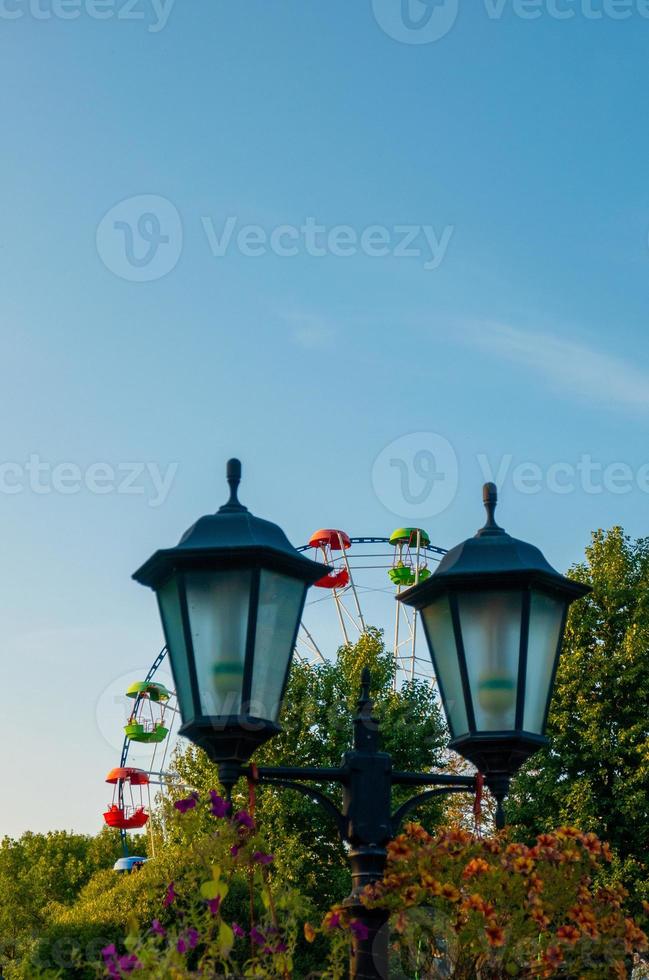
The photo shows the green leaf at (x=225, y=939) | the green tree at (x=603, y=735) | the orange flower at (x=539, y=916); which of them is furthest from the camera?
the green tree at (x=603, y=735)

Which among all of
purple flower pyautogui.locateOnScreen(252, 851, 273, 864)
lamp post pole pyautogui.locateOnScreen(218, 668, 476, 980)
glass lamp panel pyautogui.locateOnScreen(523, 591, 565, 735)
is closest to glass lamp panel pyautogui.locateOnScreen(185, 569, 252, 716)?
lamp post pole pyautogui.locateOnScreen(218, 668, 476, 980)

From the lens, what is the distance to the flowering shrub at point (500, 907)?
15.4 ft

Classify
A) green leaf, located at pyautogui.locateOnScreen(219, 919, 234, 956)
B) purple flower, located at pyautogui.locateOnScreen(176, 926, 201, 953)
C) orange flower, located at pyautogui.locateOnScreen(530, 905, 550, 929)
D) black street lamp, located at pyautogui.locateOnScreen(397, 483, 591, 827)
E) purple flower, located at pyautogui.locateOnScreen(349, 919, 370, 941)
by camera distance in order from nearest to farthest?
green leaf, located at pyautogui.locateOnScreen(219, 919, 234, 956) < purple flower, located at pyautogui.locateOnScreen(176, 926, 201, 953) < purple flower, located at pyautogui.locateOnScreen(349, 919, 370, 941) < black street lamp, located at pyautogui.locateOnScreen(397, 483, 591, 827) < orange flower, located at pyautogui.locateOnScreen(530, 905, 550, 929)

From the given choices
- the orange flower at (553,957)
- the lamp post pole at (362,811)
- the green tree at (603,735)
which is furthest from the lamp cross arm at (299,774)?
the green tree at (603,735)

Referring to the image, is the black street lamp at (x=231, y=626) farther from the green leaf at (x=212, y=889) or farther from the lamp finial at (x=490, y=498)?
the lamp finial at (x=490, y=498)

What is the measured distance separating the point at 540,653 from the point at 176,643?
151cm

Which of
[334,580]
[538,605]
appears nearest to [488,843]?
[538,605]

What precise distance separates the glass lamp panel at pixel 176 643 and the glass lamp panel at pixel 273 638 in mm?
265

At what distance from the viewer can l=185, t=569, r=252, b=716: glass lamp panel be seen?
4.48 meters

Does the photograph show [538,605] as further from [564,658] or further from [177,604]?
[564,658]

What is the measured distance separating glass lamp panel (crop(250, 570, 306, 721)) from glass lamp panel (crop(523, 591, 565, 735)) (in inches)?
39.3

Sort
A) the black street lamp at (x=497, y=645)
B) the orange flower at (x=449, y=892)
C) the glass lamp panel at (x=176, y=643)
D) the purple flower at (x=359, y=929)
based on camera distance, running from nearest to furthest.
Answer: the purple flower at (x=359, y=929) < the glass lamp panel at (x=176, y=643) < the orange flower at (x=449, y=892) < the black street lamp at (x=497, y=645)

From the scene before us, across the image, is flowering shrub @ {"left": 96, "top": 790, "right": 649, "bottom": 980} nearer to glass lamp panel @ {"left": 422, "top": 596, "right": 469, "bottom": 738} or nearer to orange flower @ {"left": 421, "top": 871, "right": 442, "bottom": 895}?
orange flower @ {"left": 421, "top": 871, "right": 442, "bottom": 895}

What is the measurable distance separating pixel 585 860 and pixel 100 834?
165 ft
